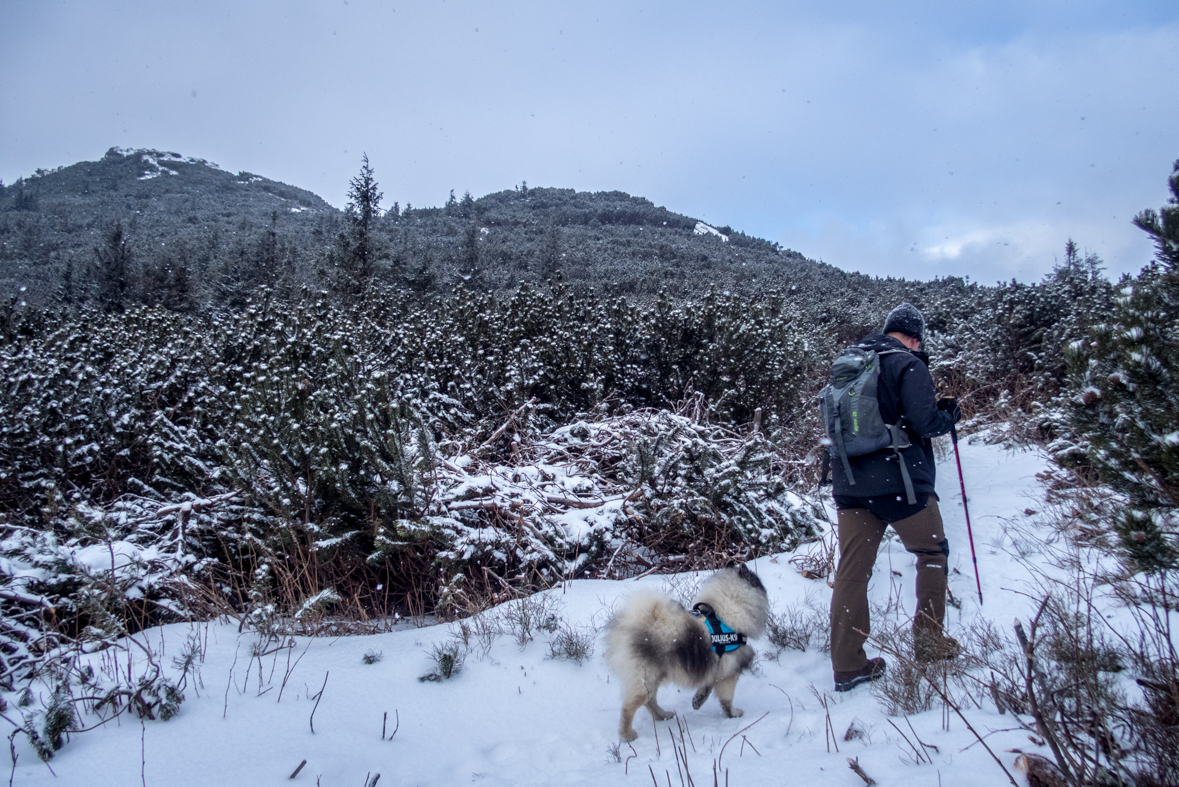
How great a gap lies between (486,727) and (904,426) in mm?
2396

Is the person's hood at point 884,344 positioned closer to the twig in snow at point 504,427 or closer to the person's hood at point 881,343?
the person's hood at point 881,343

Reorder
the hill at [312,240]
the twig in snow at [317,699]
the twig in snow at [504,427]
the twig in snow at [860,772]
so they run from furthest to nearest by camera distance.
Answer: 1. the hill at [312,240]
2. the twig in snow at [504,427]
3. the twig in snow at [317,699]
4. the twig in snow at [860,772]

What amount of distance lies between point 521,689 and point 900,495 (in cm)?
205

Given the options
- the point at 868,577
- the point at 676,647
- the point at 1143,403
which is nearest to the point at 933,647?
the point at 868,577

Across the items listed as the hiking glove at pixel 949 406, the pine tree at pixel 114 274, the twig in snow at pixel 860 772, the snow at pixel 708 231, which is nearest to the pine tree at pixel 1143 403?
the hiking glove at pixel 949 406

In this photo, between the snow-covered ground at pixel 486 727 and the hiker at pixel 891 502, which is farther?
the hiker at pixel 891 502

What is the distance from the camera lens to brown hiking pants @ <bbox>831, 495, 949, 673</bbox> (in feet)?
8.38

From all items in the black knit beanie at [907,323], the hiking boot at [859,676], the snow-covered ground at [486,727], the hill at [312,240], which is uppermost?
the hill at [312,240]

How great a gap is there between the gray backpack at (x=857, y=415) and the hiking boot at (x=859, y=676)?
789mm

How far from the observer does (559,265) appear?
27.7m

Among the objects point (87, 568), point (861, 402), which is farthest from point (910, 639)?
point (87, 568)

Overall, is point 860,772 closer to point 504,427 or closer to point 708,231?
point 504,427

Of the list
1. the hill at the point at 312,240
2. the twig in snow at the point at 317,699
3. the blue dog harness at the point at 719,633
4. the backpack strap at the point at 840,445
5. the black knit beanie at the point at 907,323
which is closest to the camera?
the twig in snow at the point at 317,699

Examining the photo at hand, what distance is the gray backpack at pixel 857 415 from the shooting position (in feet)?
8.43
